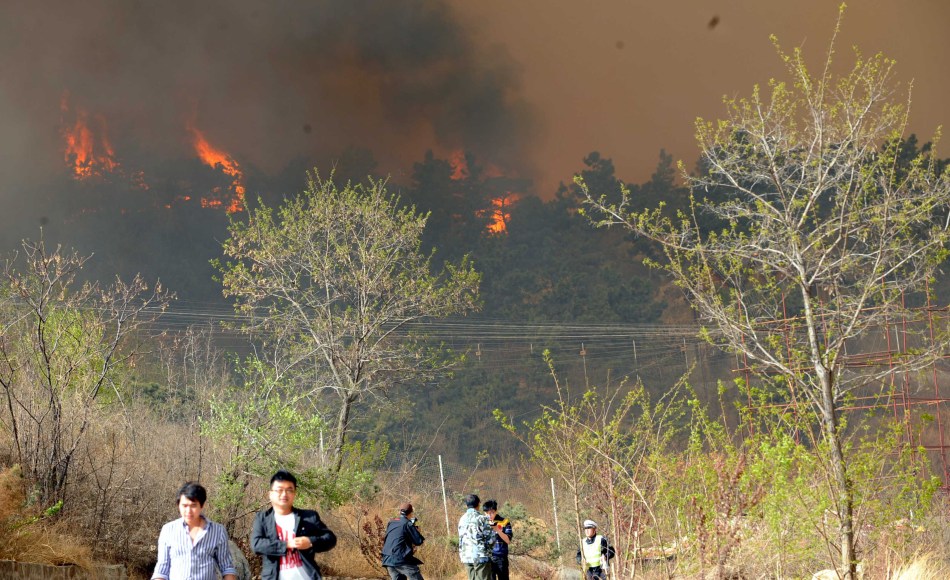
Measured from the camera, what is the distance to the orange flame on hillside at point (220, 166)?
69062 mm

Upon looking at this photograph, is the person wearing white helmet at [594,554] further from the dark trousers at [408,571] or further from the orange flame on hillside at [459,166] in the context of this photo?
the orange flame on hillside at [459,166]

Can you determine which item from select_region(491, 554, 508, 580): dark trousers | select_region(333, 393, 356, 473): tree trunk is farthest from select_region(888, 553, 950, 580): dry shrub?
select_region(333, 393, 356, 473): tree trunk

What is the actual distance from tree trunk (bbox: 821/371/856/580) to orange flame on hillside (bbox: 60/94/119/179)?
70.6 meters

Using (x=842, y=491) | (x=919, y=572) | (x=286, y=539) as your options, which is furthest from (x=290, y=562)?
(x=919, y=572)

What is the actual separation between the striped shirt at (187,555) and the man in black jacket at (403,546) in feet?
18.1

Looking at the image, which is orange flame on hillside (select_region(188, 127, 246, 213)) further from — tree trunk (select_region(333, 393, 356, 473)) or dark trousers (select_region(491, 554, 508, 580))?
dark trousers (select_region(491, 554, 508, 580))

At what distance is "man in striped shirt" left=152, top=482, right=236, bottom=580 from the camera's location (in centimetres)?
601

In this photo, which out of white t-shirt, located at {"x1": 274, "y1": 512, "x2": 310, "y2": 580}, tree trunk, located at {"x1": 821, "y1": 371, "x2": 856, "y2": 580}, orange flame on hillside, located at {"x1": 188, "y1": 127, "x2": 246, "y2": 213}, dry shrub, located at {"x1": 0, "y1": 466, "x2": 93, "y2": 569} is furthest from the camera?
orange flame on hillside, located at {"x1": 188, "y1": 127, "x2": 246, "y2": 213}

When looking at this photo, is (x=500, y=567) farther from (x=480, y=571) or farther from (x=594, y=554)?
(x=594, y=554)

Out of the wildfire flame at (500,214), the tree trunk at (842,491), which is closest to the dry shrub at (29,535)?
the tree trunk at (842,491)

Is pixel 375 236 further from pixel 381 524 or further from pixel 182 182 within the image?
pixel 182 182

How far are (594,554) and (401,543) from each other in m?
2.92

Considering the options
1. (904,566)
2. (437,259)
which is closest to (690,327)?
(437,259)

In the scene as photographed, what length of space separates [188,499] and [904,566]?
8.58 meters
